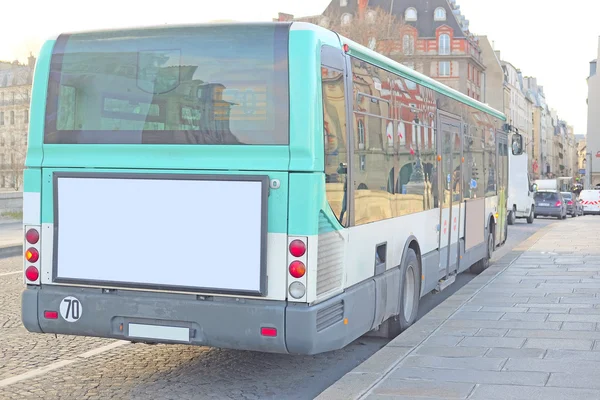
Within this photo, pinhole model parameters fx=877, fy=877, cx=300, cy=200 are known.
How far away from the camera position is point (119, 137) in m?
6.79

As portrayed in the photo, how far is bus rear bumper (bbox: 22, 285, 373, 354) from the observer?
20.5 ft

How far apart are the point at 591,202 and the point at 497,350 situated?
51810 millimetres


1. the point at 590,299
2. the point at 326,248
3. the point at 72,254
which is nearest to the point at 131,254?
the point at 72,254

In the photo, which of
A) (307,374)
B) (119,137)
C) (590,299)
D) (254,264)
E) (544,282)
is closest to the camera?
(254,264)

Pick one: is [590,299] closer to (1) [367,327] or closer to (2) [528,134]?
(1) [367,327]

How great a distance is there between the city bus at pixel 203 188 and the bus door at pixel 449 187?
351 cm

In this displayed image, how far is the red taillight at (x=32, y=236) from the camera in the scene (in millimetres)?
6965

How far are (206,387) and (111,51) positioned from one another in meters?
2.73

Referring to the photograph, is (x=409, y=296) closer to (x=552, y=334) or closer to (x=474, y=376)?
(x=552, y=334)

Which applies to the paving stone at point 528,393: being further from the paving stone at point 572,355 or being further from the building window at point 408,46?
the building window at point 408,46

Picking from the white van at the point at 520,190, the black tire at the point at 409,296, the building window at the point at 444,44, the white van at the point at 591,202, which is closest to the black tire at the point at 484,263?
the black tire at the point at 409,296

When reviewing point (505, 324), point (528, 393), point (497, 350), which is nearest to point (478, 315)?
point (505, 324)

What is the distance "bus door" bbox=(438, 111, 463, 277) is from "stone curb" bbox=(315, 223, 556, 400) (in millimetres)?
564

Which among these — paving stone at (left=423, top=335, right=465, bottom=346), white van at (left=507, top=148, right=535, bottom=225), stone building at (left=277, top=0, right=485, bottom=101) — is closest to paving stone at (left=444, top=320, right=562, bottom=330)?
paving stone at (left=423, top=335, right=465, bottom=346)
